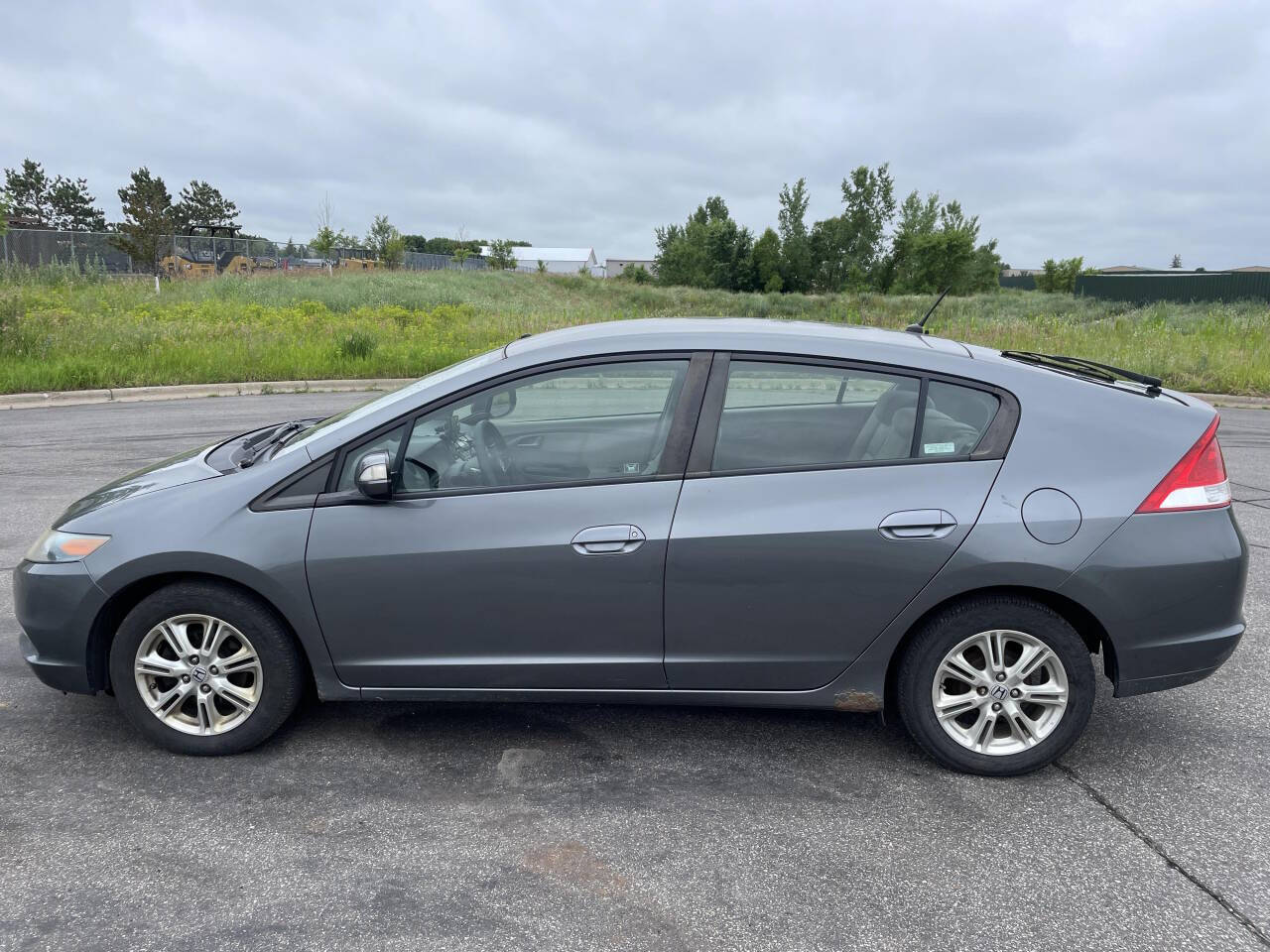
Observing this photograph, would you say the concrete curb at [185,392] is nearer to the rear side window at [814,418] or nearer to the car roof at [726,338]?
the car roof at [726,338]

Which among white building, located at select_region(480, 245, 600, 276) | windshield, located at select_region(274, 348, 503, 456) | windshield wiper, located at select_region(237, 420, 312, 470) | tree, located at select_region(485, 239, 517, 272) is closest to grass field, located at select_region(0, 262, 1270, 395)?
windshield wiper, located at select_region(237, 420, 312, 470)

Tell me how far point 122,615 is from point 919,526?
9.48 feet

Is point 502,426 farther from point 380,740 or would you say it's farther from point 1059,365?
point 1059,365

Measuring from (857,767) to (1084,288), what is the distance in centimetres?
5445

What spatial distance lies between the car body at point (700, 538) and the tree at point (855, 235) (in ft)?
213

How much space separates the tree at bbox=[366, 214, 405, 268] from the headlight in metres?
50.6

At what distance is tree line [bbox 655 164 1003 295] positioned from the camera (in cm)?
6462

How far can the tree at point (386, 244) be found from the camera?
170ft

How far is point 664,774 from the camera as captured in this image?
340cm

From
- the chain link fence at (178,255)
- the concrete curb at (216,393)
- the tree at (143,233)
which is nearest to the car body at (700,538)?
the concrete curb at (216,393)

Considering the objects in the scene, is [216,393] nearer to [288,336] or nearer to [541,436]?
[288,336]

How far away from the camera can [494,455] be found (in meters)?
3.50

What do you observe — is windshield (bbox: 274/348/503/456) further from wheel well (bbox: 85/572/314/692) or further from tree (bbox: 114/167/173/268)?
tree (bbox: 114/167/173/268)

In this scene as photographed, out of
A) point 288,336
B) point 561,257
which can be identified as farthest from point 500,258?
point 561,257
